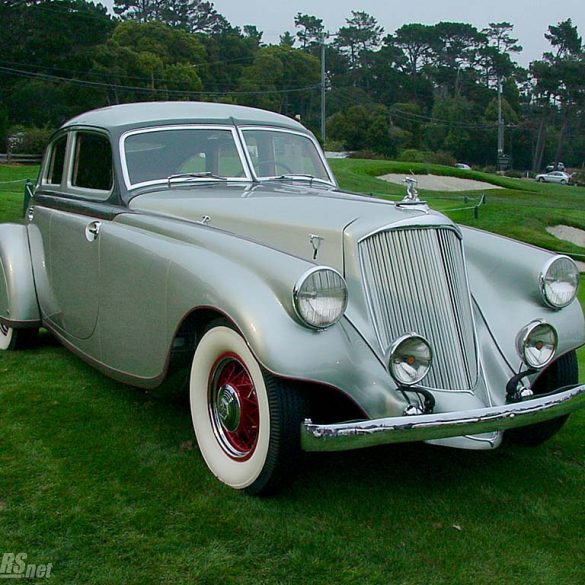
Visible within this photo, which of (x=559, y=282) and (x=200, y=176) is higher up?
(x=200, y=176)

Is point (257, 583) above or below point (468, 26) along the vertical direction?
below

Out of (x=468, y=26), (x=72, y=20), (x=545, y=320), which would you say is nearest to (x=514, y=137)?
(x=468, y=26)

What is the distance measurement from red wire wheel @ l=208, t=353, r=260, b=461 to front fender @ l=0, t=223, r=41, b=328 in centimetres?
221

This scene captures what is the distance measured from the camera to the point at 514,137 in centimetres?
7250

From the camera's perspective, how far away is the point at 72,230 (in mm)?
4707

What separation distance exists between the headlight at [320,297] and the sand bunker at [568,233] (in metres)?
13.7

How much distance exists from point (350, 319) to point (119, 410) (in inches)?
69.3

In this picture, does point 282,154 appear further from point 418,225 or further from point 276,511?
point 276,511

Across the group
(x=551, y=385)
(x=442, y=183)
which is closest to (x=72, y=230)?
(x=551, y=385)

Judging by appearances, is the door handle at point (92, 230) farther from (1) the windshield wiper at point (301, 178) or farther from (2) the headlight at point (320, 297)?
Result: (2) the headlight at point (320, 297)

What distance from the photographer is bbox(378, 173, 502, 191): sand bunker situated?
1187 inches

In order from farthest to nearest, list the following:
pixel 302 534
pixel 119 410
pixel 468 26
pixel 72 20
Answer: pixel 468 26
pixel 72 20
pixel 119 410
pixel 302 534

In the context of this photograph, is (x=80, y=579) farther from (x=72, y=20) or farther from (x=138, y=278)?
(x=72, y=20)

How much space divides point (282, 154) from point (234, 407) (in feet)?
7.13
